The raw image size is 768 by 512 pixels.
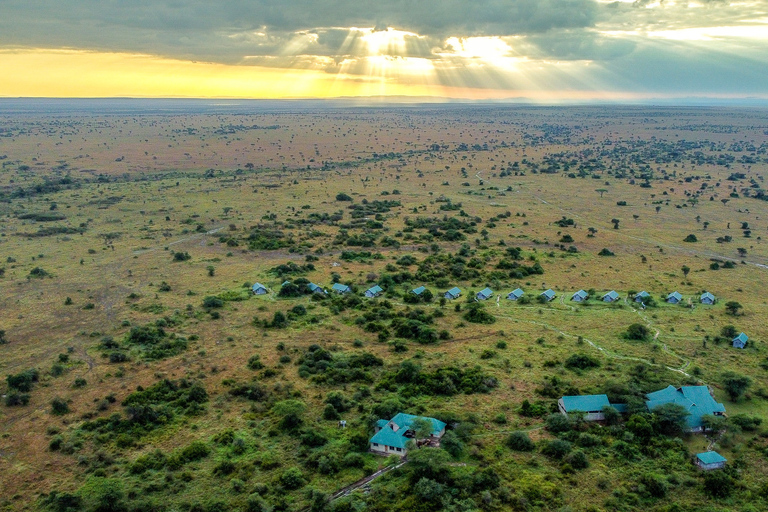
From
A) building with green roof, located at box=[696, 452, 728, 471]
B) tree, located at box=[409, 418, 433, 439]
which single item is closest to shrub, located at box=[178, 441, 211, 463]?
tree, located at box=[409, 418, 433, 439]

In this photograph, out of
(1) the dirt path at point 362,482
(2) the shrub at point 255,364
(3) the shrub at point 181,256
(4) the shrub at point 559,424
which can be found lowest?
(1) the dirt path at point 362,482

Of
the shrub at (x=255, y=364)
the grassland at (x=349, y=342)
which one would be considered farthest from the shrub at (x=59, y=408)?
the shrub at (x=255, y=364)

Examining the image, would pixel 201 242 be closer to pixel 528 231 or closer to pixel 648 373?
pixel 528 231

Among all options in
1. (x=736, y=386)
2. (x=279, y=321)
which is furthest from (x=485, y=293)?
(x=736, y=386)

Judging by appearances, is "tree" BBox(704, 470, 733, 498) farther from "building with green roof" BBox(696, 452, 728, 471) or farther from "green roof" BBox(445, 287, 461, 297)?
"green roof" BBox(445, 287, 461, 297)

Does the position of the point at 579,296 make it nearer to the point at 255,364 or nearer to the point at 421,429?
the point at 421,429

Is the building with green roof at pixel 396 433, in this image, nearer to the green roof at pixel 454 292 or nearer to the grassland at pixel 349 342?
the grassland at pixel 349 342
